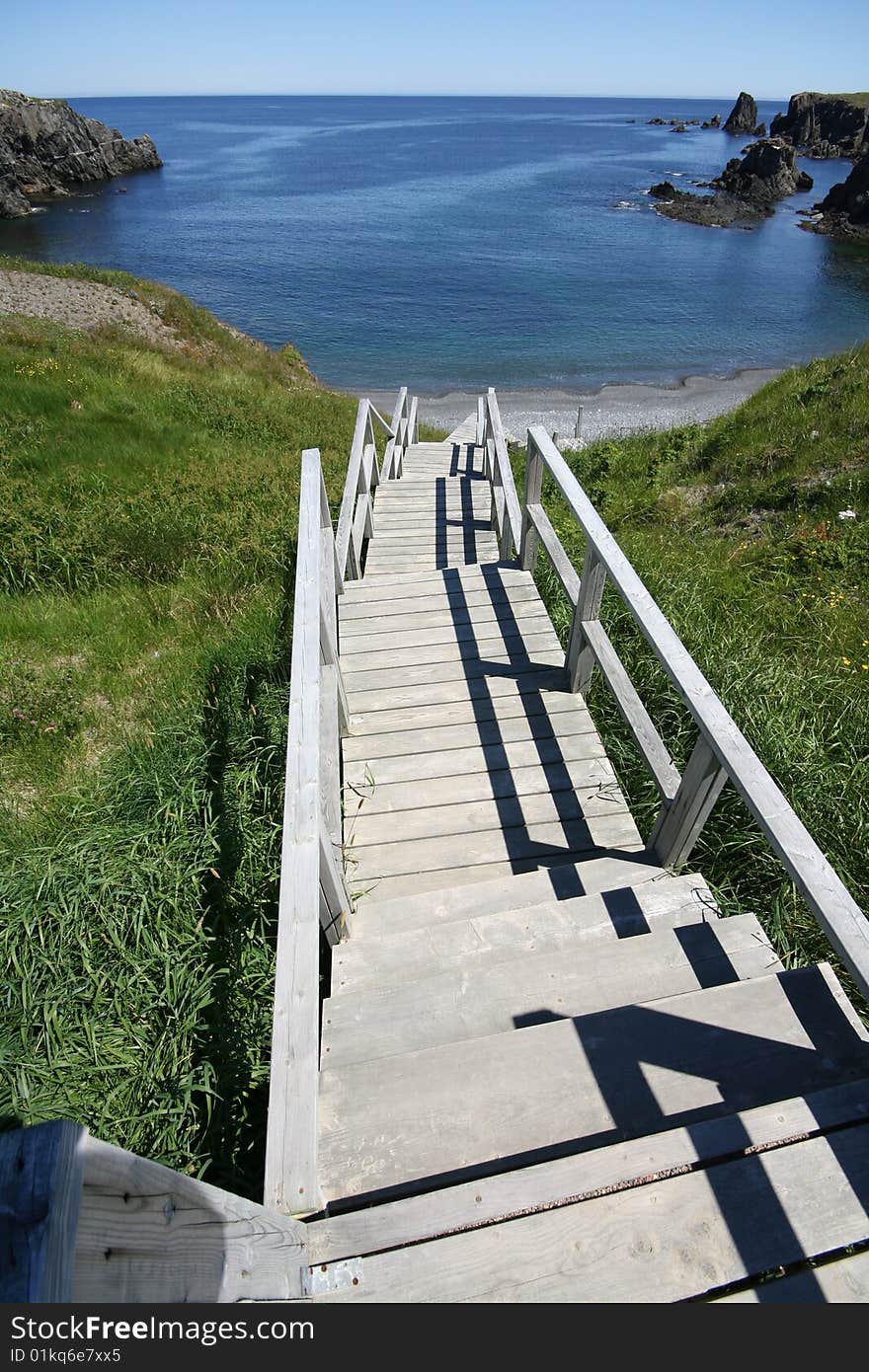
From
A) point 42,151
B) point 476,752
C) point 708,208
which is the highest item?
point 42,151

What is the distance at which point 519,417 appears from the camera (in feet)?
72.8

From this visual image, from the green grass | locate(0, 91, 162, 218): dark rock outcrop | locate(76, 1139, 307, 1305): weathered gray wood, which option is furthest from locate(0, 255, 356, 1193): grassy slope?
locate(0, 91, 162, 218): dark rock outcrop

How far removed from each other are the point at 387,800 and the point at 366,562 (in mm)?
3911

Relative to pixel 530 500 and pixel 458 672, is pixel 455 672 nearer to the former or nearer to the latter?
pixel 458 672

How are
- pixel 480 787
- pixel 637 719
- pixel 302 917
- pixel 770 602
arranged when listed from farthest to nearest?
pixel 770 602, pixel 480 787, pixel 637 719, pixel 302 917

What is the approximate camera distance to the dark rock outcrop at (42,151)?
188 ft

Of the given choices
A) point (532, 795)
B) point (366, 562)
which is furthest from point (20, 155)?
point (532, 795)

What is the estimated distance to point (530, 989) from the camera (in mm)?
2359

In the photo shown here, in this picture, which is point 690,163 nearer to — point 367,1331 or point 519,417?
point 519,417

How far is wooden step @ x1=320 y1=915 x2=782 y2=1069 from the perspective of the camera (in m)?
2.26

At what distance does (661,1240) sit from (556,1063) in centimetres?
52

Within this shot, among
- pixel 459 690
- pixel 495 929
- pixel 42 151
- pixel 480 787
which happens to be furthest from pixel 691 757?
Result: pixel 42 151

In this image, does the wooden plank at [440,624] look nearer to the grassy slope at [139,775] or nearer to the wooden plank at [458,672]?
the wooden plank at [458,672]

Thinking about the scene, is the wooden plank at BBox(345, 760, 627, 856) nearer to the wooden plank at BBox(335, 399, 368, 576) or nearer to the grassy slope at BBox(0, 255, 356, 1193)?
the grassy slope at BBox(0, 255, 356, 1193)
